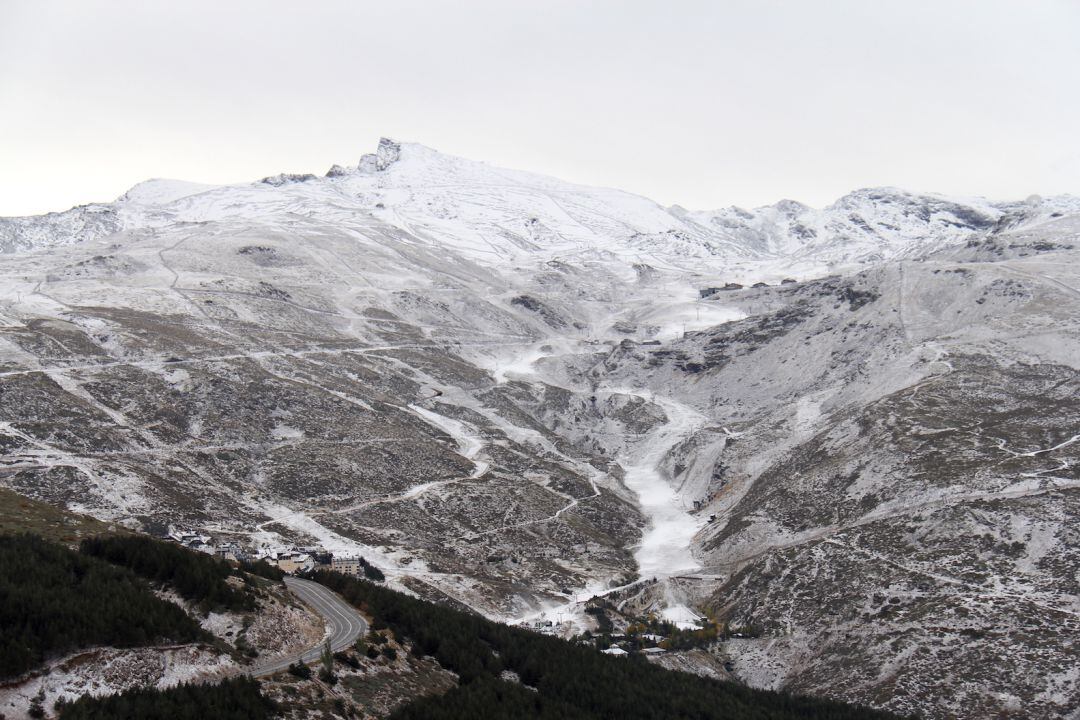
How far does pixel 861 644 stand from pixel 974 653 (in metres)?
8.23

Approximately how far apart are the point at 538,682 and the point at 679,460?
96816 mm

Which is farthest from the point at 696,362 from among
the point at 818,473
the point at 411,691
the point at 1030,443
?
the point at 411,691

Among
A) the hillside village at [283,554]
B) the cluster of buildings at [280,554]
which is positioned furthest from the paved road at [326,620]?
the hillside village at [283,554]

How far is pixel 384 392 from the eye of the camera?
140m

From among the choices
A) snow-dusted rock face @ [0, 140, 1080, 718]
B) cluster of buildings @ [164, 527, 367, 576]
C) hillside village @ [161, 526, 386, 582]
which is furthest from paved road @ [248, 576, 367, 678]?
snow-dusted rock face @ [0, 140, 1080, 718]

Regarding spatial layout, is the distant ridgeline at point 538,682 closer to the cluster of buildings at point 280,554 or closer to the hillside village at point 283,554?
the hillside village at point 283,554

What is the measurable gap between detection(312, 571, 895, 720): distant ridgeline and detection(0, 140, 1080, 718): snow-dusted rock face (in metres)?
13.6

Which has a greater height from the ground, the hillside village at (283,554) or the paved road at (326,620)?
the paved road at (326,620)

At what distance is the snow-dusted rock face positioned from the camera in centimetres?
6300

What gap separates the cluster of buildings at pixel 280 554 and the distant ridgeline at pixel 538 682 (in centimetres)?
2465

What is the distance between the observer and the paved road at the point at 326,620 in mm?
29719

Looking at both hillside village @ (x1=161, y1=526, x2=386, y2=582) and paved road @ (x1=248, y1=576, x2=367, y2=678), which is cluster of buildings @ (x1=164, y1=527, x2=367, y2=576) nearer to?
hillside village @ (x1=161, y1=526, x2=386, y2=582)

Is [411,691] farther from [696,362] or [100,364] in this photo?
[696,362]

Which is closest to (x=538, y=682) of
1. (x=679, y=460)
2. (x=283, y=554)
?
(x=283, y=554)
